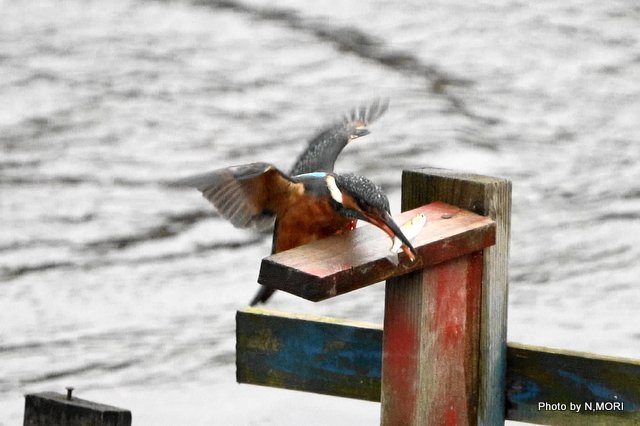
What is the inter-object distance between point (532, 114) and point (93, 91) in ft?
7.79

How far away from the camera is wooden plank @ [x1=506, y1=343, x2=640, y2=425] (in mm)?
2631

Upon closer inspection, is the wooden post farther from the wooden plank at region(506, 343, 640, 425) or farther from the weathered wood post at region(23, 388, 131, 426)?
the weathered wood post at region(23, 388, 131, 426)

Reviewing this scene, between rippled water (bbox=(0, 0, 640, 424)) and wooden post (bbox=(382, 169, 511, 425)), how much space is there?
183 cm

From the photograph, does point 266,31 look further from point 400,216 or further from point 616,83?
point 400,216

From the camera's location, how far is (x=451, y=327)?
2627 millimetres

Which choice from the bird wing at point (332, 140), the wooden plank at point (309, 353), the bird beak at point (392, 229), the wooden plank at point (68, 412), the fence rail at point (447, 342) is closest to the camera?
the wooden plank at point (68, 412)

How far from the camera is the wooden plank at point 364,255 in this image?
2350 millimetres

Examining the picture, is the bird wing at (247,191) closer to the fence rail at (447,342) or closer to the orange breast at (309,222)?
the orange breast at (309,222)

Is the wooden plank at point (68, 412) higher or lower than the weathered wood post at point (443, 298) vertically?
lower

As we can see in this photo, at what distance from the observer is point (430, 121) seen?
7.42 metres

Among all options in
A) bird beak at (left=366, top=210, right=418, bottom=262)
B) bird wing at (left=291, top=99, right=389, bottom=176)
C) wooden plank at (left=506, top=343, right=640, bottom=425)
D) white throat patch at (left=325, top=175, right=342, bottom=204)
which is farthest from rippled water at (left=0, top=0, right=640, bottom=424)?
bird beak at (left=366, top=210, right=418, bottom=262)

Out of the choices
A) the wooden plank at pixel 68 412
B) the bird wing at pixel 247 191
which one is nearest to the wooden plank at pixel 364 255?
the wooden plank at pixel 68 412

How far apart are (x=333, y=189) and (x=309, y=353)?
1.19ft

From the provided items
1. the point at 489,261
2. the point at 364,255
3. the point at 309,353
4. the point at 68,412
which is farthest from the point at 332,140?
the point at 68,412
